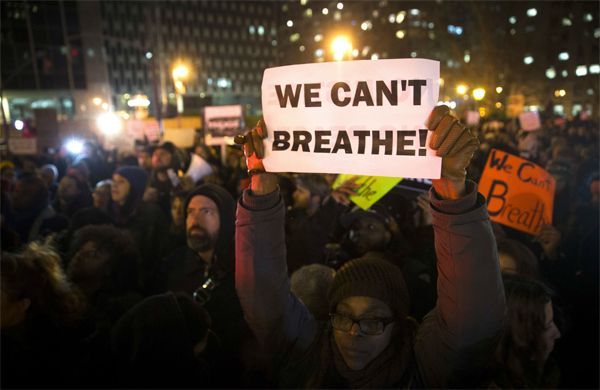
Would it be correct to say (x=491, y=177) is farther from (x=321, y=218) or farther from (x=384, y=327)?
(x=384, y=327)

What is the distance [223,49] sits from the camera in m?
104

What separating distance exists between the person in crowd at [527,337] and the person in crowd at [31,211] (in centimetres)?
446

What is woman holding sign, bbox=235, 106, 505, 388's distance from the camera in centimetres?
159

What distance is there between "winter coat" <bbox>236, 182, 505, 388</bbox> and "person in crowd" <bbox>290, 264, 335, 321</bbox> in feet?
1.39

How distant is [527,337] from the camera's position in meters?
2.42

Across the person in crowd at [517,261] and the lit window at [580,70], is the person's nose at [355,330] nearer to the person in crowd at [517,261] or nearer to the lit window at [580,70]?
the person in crowd at [517,261]

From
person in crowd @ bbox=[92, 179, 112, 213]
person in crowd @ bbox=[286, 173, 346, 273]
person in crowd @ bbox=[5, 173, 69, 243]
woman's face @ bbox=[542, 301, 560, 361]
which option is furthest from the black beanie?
person in crowd @ bbox=[92, 179, 112, 213]

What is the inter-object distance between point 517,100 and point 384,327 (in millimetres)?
19052

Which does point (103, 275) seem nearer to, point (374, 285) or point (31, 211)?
point (374, 285)

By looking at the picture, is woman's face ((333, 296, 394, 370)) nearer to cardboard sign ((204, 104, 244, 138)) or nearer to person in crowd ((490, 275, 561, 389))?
person in crowd ((490, 275, 561, 389))

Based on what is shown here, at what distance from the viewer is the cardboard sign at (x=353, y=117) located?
171 centimetres

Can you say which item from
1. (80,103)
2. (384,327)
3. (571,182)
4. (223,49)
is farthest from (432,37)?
(384,327)

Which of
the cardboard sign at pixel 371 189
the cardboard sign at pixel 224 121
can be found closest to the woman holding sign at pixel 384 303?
the cardboard sign at pixel 371 189

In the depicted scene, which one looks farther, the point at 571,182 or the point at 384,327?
the point at 571,182
